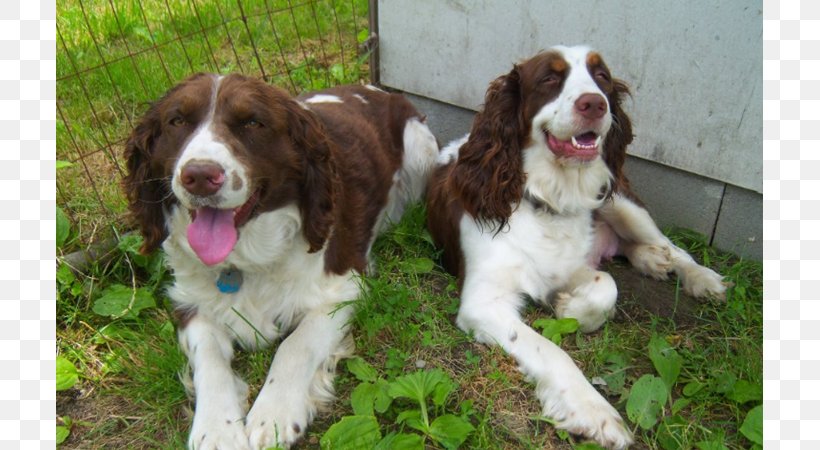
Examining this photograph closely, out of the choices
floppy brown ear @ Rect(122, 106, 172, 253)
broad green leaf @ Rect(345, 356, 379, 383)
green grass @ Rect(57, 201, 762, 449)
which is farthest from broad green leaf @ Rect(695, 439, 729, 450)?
floppy brown ear @ Rect(122, 106, 172, 253)

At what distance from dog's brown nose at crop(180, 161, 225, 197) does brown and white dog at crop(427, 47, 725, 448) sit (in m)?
1.26

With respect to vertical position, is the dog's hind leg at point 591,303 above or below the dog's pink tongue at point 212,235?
below

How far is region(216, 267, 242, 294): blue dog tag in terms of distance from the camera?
2887mm

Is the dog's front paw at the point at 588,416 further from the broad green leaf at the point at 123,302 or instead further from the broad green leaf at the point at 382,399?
the broad green leaf at the point at 123,302

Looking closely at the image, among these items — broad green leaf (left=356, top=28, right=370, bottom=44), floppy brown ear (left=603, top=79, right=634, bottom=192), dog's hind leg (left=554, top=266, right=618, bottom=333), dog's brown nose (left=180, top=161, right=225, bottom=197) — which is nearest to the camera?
dog's brown nose (left=180, top=161, right=225, bottom=197)

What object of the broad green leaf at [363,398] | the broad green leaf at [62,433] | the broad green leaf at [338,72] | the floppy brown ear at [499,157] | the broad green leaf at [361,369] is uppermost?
the floppy brown ear at [499,157]

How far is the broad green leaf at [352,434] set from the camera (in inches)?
90.5

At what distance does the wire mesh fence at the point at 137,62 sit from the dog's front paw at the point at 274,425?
5.31 feet

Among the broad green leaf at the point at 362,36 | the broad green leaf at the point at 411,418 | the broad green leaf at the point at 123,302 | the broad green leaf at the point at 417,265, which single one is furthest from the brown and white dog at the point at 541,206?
the broad green leaf at the point at 362,36

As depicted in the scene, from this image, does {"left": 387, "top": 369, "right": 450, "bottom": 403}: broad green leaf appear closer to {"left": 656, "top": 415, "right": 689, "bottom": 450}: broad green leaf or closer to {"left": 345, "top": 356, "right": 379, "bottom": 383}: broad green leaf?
{"left": 345, "top": 356, "right": 379, "bottom": 383}: broad green leaf

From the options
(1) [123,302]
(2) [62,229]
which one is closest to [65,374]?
(1) [123,302]

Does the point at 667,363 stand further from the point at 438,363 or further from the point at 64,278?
the point at 64,278

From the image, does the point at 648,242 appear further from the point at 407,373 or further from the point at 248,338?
the point at 248,338

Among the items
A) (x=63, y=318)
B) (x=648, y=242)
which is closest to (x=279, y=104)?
(x=63, y=318)
